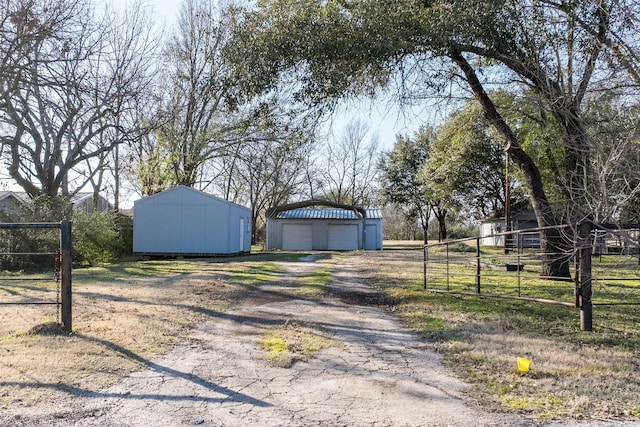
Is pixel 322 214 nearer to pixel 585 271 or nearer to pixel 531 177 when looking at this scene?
pixel 531 177

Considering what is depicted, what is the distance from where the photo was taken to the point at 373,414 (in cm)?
369

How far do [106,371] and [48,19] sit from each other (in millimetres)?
7606

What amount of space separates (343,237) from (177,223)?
15565 mm

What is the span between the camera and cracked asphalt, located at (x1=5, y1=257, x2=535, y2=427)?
3.57 m

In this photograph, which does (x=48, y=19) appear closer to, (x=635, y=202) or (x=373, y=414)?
(x=373, y=414)

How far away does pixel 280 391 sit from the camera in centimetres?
418

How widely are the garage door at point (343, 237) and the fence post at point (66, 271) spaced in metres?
29.7

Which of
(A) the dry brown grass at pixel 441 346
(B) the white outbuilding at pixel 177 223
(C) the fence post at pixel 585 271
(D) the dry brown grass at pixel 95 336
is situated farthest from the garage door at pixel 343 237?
(C) the fence post at pixel 585 271

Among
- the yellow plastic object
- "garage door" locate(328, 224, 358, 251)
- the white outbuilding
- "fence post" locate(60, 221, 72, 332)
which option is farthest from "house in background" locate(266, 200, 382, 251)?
the yellow plastic object

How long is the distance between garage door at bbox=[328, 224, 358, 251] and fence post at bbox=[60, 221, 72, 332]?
29.7 metres

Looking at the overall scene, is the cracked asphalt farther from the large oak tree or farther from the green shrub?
the green shrub

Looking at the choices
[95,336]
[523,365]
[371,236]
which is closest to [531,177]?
[523,365]

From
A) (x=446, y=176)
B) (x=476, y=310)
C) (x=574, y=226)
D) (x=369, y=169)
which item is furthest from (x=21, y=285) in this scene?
(x=369, y=169)

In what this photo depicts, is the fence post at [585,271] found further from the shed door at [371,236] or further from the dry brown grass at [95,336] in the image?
the shed door at [371,236]
